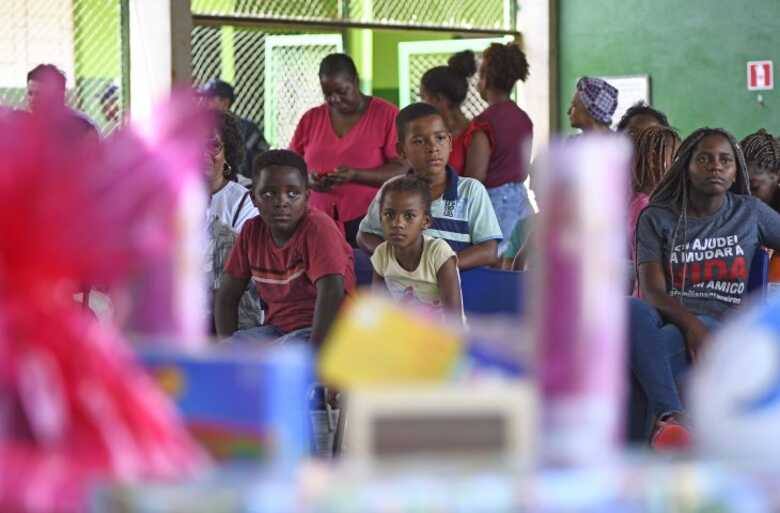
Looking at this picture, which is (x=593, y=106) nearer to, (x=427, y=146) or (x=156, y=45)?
(x=427, y=146)

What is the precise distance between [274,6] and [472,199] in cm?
508

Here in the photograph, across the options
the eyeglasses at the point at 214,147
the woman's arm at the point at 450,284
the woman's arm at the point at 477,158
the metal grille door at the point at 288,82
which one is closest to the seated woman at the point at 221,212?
the eyeglasses at the point at 214,147

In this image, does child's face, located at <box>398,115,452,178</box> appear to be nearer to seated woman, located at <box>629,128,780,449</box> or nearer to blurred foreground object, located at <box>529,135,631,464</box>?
seated woman, located at <box>629,128,780,449</box>

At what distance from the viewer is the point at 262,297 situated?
511 cm

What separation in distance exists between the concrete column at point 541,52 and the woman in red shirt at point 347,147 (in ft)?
16.6

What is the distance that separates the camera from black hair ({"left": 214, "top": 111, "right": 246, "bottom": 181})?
6250 millimetres

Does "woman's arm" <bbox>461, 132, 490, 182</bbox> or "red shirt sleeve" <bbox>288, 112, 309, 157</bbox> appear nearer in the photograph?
"woman's arm" <bbox>461, 132, 490, 182</bbox>

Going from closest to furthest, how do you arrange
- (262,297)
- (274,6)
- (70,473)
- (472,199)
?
(70,473), (262,297), (472,199), (274,6)

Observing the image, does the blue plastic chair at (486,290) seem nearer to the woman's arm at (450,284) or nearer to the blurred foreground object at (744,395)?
the woman's arm at (450,284)

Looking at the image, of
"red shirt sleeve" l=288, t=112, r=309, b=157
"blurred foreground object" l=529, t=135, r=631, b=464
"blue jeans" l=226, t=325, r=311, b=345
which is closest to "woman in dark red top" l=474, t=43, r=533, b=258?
"red shirt sleeve" l=288, t=112, r=309, b=157

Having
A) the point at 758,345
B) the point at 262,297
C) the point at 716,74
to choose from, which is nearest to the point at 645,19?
the point at 716,74

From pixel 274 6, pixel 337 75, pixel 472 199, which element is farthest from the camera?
pixel 274 6

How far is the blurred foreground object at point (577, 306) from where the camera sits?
147 centimetres

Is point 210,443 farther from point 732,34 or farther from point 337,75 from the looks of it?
point 732,34
